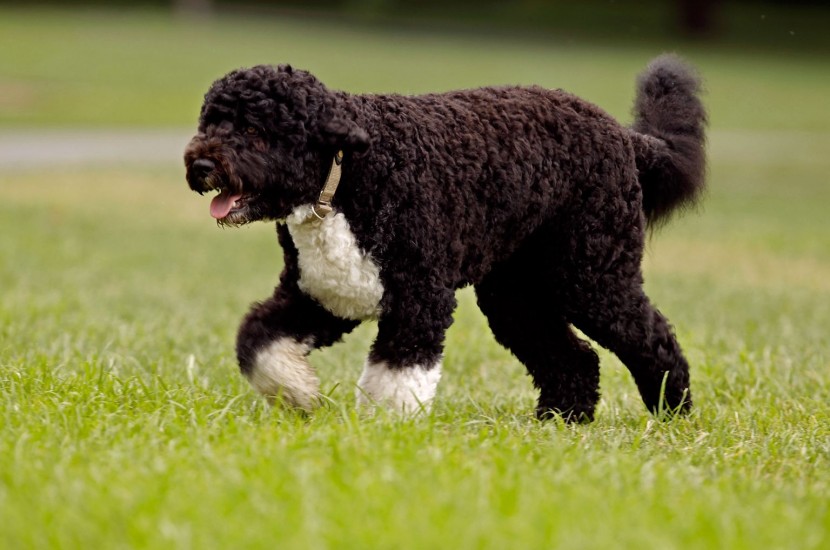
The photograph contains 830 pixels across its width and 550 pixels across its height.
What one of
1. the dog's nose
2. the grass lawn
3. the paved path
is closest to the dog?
the dog's nose

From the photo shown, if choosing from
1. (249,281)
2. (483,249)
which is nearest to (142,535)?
(483,249)

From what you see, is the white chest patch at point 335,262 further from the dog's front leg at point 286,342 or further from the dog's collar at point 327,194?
the dog's front leg at point 286,342

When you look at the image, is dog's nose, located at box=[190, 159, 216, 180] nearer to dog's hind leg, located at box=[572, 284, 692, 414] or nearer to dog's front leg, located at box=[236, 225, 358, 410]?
dog's front leg, located at box=[236, 225, 358, 410]

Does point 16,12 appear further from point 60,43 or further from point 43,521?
point 43,521

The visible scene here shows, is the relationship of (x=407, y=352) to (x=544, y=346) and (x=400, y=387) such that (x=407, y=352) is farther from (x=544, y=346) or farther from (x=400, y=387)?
(x=544, y=346)

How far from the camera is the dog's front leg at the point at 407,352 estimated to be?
506cm

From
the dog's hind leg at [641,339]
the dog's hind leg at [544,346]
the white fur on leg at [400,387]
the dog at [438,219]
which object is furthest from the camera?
the dog's hind leg at [544,346]

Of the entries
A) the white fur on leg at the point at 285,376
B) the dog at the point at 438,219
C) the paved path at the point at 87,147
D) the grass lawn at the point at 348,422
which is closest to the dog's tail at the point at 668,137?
the dog at the point at 438,219

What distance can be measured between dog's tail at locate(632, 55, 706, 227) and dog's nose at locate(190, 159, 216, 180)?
2.29 meters

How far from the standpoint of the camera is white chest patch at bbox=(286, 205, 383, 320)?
498cm

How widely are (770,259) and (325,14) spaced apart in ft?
135

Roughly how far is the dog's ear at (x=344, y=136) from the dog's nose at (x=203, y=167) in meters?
0.47

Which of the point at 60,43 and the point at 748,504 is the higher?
the point at 748,504

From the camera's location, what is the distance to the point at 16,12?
47938mm
